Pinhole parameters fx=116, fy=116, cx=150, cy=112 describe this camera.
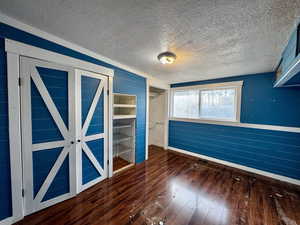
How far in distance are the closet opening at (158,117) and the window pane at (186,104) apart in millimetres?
421

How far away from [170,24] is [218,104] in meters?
2.97

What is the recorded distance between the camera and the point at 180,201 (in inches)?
79.0

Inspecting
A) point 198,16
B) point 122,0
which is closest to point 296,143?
point 198,16

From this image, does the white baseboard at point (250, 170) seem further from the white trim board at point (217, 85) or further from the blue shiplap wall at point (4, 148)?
the blue shiplap wall at point (4, 148)

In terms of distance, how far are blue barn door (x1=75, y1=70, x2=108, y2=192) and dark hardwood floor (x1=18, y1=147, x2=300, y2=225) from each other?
0.90 ft

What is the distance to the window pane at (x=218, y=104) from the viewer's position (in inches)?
131

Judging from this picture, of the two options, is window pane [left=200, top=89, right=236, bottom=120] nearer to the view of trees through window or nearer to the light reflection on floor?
the view of trees through window

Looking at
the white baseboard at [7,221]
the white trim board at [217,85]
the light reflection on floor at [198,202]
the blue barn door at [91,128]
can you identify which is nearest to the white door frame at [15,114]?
the white baseboard at [7,221]

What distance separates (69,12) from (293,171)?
15.7 ft

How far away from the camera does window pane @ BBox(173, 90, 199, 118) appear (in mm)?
4000

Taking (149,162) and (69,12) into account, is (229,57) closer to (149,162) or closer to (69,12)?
(69,12)

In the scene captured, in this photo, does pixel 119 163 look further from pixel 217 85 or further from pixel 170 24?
pixel 217 85

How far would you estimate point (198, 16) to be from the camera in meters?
1.21

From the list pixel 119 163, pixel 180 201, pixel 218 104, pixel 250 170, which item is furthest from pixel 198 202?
pixel 218 104
